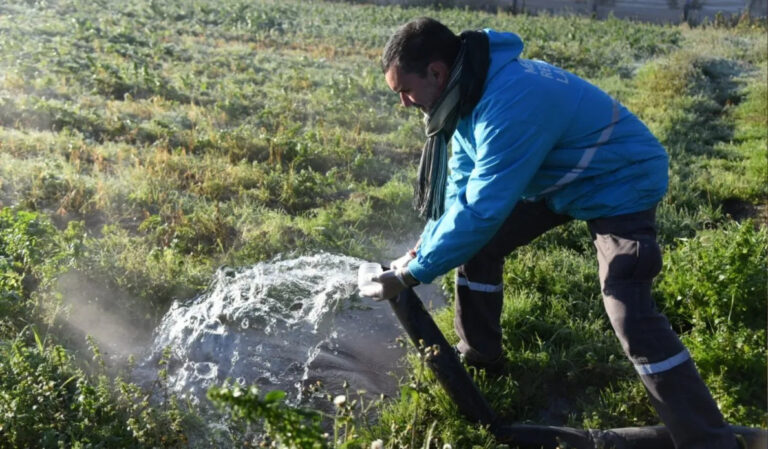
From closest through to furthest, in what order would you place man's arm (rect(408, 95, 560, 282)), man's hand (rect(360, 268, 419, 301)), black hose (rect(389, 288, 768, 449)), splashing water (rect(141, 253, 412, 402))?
1. man's arm (rect(408, 95, 560, 282))
2. man's hand (rect(360, 268, 419, 301))
3. black hose (rect(389, 288, 768, 449))
4. splashing water (rect(141, 253, 412, 402))

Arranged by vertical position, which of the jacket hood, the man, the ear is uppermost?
the jacket hood

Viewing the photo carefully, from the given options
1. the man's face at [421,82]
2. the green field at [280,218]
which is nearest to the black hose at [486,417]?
the green field at [280,218]

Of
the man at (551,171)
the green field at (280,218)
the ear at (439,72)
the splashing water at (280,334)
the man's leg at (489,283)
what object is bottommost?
the splashing water at (280,334)

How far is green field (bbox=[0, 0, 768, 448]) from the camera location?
3447 mm

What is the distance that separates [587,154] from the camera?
9.95 ft

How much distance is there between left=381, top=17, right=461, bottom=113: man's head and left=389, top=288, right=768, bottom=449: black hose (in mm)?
948

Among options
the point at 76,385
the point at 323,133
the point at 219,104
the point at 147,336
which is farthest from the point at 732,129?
the point at 76,385

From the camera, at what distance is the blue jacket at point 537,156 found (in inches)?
110

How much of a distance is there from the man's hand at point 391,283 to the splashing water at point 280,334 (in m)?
1.02

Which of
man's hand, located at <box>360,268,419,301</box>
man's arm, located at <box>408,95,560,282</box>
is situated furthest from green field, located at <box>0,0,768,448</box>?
man's arm, located at <box>408,95,560,282</box>

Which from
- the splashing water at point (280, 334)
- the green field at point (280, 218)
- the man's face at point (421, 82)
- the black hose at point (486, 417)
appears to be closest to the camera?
the man's face at point (421, 82)

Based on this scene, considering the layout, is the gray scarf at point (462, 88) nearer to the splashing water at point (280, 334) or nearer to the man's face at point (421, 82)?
the man's face at point (421, 82)

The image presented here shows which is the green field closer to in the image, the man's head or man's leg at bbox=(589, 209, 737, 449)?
man's leg at bbox=(589, 209, 737, 449)

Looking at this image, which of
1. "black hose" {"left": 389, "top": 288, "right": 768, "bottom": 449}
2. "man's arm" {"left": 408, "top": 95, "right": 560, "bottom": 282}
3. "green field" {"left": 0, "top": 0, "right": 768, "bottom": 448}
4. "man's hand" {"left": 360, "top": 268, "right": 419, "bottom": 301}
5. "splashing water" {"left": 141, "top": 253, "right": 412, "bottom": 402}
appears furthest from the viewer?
"splashing water" {"left": 141, "top": 253, "right": 412, "bottom": 402}
